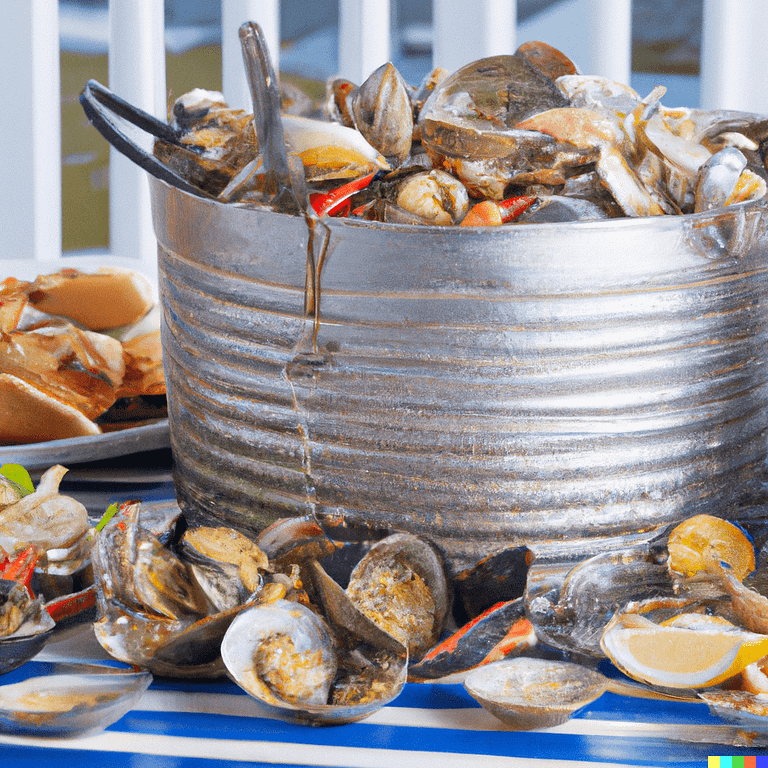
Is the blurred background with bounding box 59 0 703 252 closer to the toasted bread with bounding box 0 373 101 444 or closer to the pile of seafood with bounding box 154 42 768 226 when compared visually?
the toasted bread with bounding box 0 373 101 444

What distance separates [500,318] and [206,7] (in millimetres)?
3824

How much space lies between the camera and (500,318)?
0.42 metres

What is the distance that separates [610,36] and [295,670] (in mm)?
982

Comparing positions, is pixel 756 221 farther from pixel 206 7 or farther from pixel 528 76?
pixel 206 7

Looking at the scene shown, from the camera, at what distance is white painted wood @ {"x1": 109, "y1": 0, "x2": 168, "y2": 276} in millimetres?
1313

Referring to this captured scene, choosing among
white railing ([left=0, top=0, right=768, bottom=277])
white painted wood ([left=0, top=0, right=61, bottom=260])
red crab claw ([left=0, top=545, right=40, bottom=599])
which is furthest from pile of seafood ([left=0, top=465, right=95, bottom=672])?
white painted wood ([left=0, top=0, right=61, bottom=260])

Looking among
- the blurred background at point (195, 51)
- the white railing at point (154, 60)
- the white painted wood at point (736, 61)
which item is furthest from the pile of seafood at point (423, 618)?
the blurred background at point (195, 51)

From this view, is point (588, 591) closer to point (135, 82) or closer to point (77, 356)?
point (77, 356)

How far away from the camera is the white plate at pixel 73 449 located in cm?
59

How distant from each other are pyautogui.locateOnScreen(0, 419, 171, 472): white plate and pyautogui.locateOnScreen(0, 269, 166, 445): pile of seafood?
0.08 feet

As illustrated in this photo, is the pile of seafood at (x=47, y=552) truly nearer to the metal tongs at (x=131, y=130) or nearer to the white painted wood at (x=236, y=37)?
the metal tongs at (x=131, y=130)

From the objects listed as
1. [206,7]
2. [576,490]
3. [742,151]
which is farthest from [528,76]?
[206,7]

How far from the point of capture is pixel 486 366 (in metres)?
0.42

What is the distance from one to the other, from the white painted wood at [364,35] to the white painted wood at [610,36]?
25cm
